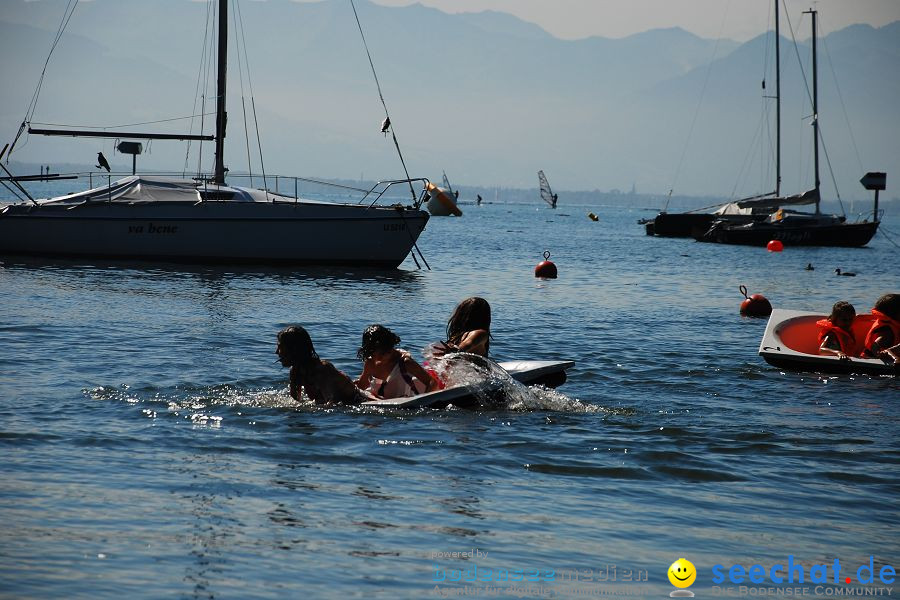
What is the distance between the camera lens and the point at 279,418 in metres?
11.3

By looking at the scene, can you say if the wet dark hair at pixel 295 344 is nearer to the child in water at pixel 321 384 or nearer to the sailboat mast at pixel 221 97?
the child in water at pixel 321 384

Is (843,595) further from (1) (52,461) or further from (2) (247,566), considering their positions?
(1) (52,461)

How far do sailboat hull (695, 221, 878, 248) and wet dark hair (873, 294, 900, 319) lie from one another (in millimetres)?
47437

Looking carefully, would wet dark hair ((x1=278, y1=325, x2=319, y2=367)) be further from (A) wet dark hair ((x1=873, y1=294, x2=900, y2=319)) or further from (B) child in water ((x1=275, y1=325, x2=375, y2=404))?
(A) wet dark hair ((x1=873, y1=294, x2=900, y2=319))

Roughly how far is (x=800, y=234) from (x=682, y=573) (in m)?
57.0

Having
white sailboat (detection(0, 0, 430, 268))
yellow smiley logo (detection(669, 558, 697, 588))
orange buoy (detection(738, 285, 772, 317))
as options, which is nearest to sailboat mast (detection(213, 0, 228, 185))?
white sailboat (detection(0, 0, 430, 268))

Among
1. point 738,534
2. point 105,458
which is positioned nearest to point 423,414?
point 105,458

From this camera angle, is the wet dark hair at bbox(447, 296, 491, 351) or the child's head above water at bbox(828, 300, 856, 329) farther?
the child's head above water at bbox(828, 300, 856, 329)

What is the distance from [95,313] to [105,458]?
39.3 ft

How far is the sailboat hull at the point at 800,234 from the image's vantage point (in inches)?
2397

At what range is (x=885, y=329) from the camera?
14898 mm

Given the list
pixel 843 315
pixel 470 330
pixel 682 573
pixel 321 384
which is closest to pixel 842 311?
pixel 843 315

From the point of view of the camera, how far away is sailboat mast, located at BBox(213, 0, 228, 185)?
31781 millimetres

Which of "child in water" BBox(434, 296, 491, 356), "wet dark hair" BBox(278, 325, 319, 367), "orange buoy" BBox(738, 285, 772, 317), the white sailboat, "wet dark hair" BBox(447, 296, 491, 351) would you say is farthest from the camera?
the white sailboat
